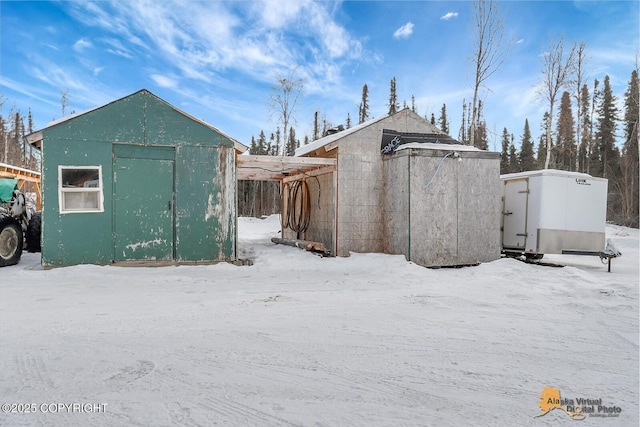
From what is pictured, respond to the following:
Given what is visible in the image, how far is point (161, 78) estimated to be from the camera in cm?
1516

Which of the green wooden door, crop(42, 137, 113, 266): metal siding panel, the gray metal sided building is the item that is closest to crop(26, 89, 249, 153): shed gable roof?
crop(42, 137, 113, 266): metal siding panel

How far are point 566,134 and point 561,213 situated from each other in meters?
31.5

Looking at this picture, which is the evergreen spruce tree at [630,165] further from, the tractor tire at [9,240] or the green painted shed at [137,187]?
the tractor tire at [9,240]

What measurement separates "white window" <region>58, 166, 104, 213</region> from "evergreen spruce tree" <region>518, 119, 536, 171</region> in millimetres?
41287

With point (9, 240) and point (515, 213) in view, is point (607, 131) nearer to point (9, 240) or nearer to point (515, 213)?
point (515, 213)

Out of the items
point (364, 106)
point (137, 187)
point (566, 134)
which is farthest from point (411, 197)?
point (566, 134)

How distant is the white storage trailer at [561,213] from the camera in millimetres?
8797

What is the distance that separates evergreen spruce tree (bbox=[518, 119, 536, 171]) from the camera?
39291 mm

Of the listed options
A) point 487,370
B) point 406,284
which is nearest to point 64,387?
point 487,370

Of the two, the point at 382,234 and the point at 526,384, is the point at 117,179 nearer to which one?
the point at 382,234

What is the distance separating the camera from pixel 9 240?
748cm

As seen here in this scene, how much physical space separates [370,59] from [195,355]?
16655 mm

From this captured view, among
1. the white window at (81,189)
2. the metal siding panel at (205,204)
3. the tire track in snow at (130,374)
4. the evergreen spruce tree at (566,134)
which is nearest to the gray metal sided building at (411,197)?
the metal siding panel at (205,204)

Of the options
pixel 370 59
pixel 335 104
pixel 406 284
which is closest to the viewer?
pixel 406 284
